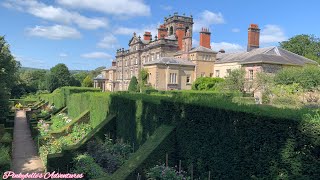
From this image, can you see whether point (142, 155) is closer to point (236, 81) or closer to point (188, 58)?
point (236, 81)

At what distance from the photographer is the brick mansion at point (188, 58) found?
3969cm

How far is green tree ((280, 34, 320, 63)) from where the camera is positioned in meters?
70.0

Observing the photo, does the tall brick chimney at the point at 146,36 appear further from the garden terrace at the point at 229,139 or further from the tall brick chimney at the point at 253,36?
the garden terrace at the point at 229,139

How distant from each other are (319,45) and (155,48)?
40732mm

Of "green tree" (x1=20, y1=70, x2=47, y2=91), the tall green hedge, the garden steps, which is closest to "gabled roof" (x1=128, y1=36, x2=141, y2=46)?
"green tree" (x1=20, y1=70, x2=47, y2=91)

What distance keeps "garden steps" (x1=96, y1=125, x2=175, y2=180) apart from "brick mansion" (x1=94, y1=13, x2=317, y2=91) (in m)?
29.1

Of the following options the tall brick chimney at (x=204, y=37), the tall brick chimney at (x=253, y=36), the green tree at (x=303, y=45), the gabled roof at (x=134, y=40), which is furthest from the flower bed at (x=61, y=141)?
the green tree at (x=303, y=45)

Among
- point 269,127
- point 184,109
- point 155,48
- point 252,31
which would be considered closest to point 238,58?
point 252,31

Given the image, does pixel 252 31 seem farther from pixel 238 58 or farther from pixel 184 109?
pixel 184 109

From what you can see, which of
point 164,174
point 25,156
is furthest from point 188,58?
point 164,174

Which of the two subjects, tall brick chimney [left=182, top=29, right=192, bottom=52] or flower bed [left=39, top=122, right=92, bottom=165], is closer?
flower bed [left=39, top=122, right=92, bottom=165]

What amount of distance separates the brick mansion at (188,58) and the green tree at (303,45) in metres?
21.7

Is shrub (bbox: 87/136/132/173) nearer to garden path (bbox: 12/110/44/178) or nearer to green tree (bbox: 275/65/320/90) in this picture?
garden path (bbox: 12/110/44/178)

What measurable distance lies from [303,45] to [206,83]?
38.7 meters
